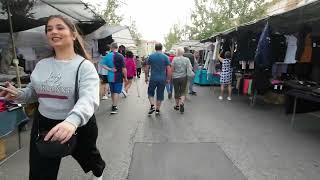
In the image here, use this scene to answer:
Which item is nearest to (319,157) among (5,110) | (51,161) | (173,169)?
(173,169)

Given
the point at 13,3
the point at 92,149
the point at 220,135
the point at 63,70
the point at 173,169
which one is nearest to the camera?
the point at 63,70

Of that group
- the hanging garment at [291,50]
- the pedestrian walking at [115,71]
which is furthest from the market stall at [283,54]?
the pedestrian walking at [115,71]

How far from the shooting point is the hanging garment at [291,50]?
10198 mm

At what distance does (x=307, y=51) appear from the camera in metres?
9.64

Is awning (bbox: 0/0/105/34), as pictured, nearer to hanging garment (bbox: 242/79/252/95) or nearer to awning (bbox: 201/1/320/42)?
awning (bbox: 201/1/320/42)

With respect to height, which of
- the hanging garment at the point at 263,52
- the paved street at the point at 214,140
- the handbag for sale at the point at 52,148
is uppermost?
the hanging garment at the point at 263,52

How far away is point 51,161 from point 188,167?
104 inches

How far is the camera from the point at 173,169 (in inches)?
196

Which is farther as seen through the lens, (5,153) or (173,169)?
(5,153)

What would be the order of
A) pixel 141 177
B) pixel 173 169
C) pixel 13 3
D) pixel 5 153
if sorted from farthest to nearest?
pixel 13 3 → pixel 5 153 → pixel 173 169 → pixel 141 177

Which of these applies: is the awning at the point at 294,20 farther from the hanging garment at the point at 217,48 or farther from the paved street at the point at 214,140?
the hanging garment at the point at 217,48

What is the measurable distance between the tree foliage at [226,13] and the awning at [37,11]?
21655 mm

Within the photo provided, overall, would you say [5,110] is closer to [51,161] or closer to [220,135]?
[51,161]

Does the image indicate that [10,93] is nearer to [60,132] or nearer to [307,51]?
[60,132]
